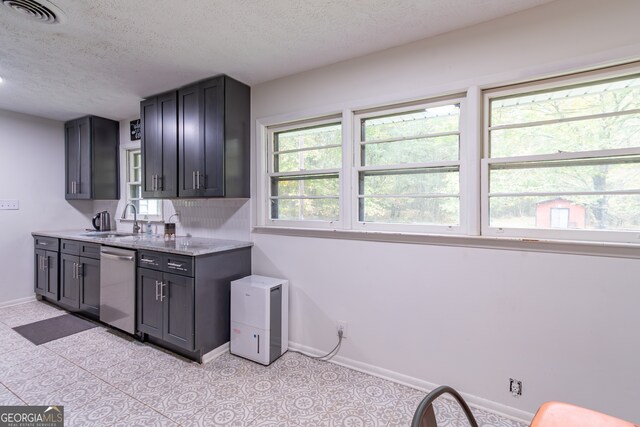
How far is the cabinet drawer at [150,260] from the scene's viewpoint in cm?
260

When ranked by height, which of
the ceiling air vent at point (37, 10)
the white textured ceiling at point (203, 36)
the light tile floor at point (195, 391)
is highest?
the white textured ceiling at point (203, 36)

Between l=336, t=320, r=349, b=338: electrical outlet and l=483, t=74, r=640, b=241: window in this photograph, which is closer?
l=483, t=74, r=640, b=241: window

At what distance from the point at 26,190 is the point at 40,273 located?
1.08 meters

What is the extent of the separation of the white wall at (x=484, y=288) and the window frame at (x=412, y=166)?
3.6 inches

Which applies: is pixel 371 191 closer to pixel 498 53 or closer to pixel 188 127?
pixel 498 53

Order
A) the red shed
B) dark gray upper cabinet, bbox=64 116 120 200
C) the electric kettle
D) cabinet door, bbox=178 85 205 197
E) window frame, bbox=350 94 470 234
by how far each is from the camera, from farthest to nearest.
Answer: the electric kettle, dark gray upper cabinet, bbox=64 116 120 200, cabinet door, bbox=178 85 205 197, window frame, bbox=350 94 470 234, the red shed

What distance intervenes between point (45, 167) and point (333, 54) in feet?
13.7

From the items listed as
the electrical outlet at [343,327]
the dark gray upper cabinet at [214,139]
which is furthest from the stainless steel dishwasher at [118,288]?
the electrical outlet at [343,327]

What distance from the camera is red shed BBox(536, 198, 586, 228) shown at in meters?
1.74

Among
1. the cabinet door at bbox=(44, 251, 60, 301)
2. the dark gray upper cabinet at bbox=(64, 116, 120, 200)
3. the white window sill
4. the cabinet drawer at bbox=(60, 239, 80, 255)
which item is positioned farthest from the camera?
the dark gray upper cabinet at bbox=(64, 116, 120, 200)

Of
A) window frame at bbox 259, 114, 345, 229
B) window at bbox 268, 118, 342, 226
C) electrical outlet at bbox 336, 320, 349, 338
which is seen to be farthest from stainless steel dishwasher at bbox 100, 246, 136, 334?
electrical outlet at bbox 336, 320, 349, 338

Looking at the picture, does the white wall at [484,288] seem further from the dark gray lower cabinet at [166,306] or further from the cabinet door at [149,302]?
the cabinet door at [149,302]

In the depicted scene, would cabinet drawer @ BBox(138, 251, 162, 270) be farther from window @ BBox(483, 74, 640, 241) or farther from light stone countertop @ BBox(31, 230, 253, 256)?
window @ BBox(483, 74, 640, 241)

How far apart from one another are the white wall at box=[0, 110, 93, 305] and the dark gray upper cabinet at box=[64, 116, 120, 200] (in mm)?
144
